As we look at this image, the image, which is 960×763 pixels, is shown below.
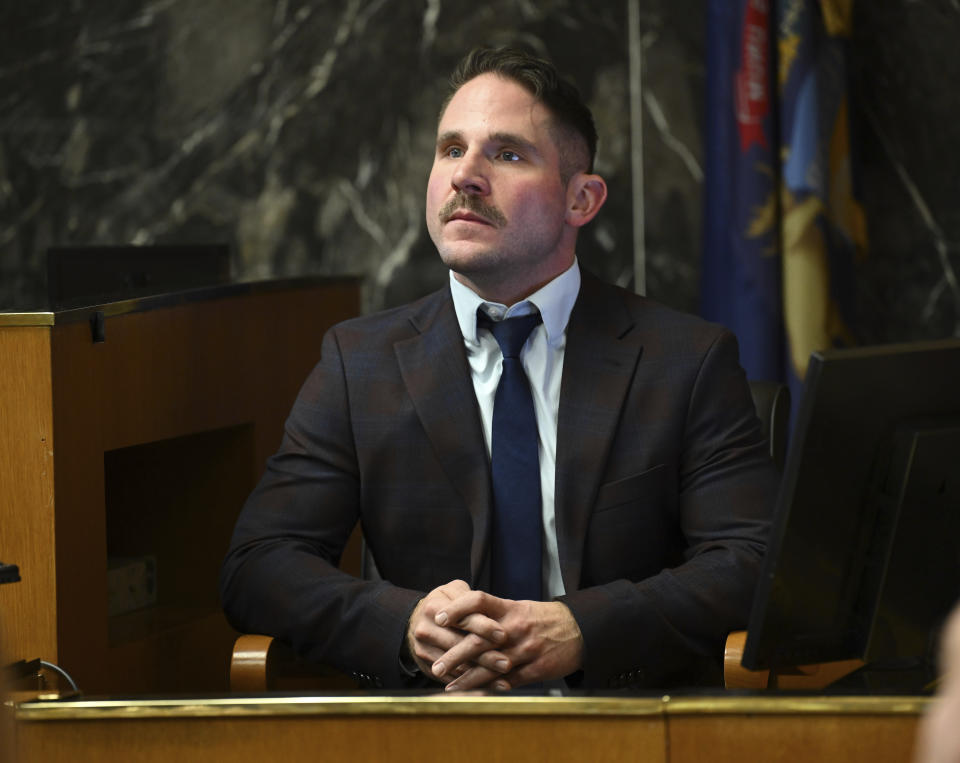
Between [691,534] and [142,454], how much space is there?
1.06 meters

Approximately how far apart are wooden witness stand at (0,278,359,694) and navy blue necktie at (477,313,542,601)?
56cm

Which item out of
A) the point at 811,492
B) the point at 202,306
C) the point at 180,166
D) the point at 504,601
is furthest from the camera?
the point at 180,166

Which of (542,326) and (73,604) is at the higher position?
(542,326)

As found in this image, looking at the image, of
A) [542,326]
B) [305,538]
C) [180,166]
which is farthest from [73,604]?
[180,166]

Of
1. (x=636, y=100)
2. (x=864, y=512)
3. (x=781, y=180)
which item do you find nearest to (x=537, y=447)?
(x=864, y=512)

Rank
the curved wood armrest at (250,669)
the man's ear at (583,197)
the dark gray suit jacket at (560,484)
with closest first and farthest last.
Result: the curved wood armrest at (250,669)
the dark gray suit jacket at (560,484)
the man's ear at (583,197)

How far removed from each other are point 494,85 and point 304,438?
0.63 metres

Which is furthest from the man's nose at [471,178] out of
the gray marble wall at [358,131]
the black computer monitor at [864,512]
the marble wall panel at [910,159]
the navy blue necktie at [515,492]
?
the marble wall panel at [910,159]

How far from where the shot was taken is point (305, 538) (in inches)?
85.3

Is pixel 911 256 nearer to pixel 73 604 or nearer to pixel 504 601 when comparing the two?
pixel 504 601

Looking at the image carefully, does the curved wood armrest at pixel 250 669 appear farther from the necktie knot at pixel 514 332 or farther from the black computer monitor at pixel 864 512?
the black computer monitor at pixel 864 512

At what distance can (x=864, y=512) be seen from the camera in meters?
1.43

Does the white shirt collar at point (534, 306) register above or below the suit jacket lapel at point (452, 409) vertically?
above

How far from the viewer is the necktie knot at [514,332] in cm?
220
